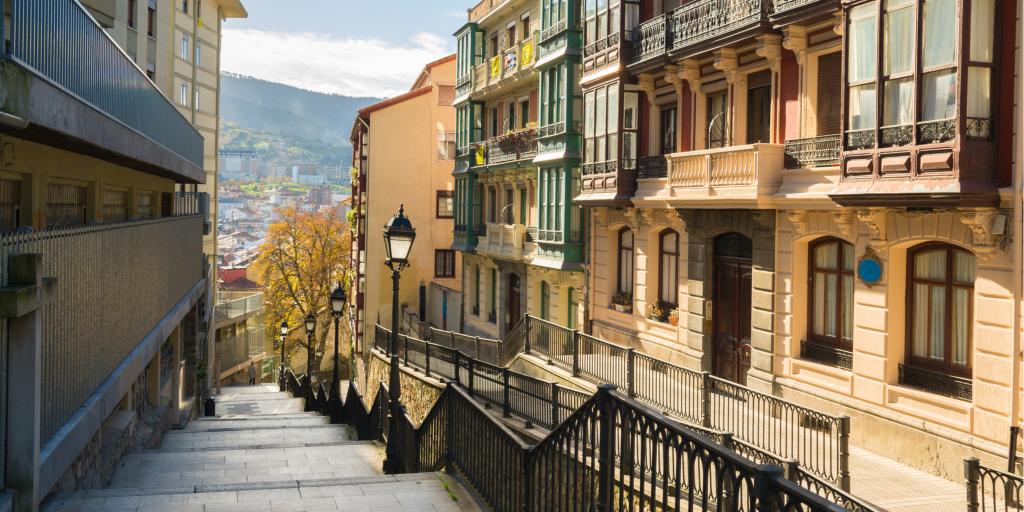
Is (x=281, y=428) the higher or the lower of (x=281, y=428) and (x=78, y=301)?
the lower

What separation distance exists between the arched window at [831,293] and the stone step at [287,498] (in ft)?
32.0

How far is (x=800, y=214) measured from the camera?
55.4ft

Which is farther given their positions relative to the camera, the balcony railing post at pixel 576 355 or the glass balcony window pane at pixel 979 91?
the balcony railing post at pixel 576 355

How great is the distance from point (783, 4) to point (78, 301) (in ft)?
45.2

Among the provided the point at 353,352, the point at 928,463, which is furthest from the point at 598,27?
the point at 353,352

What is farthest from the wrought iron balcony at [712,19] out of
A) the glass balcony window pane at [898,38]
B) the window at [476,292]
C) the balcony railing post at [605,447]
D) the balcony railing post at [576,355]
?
the window at [476,292]

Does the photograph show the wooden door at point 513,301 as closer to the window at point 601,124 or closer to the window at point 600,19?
the window at point 601,124

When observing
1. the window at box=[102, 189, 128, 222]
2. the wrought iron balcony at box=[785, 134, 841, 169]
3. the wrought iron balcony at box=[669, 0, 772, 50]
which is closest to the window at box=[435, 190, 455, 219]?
the wrought iron balcony at box=[669, 0, 772, 50]

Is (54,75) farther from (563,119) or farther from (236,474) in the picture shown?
(563,119)

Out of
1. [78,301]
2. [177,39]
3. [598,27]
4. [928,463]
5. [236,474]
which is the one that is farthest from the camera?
[177,39]

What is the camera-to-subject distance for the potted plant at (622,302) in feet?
79.3

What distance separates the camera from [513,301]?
3344 cm

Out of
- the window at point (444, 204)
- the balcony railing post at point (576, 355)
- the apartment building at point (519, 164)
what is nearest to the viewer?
the balcony railing post at point (576, 355)

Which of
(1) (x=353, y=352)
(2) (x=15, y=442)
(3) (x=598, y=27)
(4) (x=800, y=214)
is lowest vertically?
(1) (x=353, y=352)
